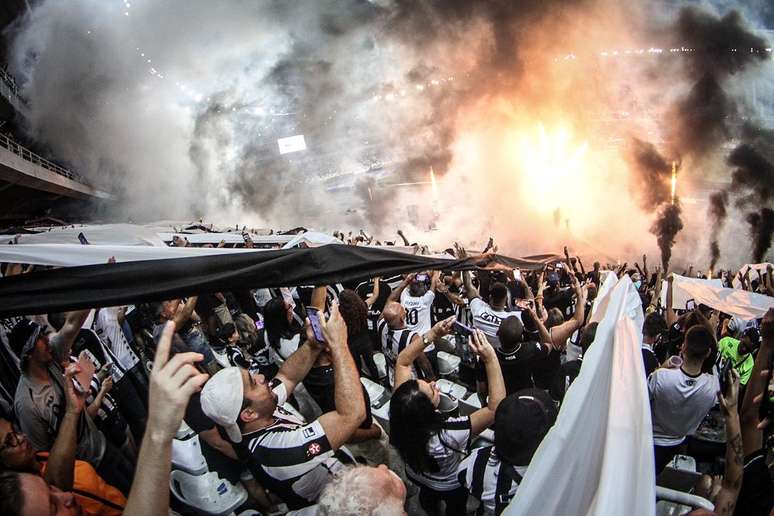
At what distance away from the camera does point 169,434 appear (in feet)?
3.53

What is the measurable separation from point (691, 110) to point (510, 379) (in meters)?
32.0

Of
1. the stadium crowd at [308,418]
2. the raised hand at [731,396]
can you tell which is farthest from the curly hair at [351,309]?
the raised hand at [731,396]

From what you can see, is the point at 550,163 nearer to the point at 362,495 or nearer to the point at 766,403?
the point at 766,403

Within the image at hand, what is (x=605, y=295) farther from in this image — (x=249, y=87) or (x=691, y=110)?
(x=691, y=110)

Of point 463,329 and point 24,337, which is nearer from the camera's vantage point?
point 24,337

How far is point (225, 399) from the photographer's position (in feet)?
5.74

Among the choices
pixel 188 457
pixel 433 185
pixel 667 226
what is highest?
pixel 433 185

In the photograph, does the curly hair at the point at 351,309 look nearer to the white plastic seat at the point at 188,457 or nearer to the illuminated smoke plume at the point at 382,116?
the white plastic seat at the point at 188,457

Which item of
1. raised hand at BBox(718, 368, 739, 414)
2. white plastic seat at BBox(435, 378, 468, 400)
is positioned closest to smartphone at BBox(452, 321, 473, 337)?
raised hand at BBox(718, 368, 739, 414)

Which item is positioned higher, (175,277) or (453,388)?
(175,277)

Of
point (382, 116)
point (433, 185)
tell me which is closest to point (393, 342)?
point (433, 185)

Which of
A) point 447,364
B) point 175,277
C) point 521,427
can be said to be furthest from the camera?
point 447,364

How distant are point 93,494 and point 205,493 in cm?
67

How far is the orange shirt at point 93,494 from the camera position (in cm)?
166
